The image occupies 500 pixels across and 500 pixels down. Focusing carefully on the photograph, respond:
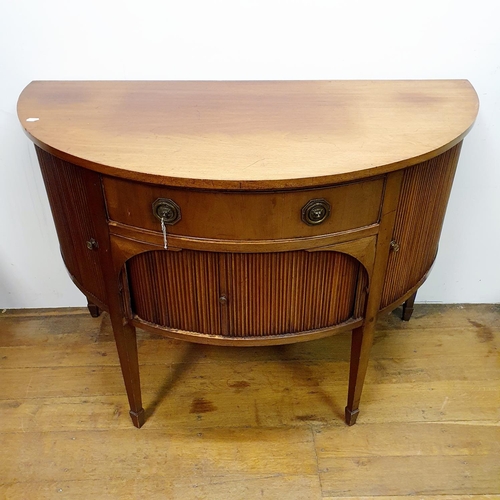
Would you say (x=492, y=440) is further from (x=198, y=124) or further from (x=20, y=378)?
(x=20, y=378)

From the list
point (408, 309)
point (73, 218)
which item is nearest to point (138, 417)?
point (73, 218)

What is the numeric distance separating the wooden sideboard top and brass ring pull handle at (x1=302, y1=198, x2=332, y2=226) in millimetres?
55

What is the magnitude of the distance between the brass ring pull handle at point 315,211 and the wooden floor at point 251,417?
2.19 ft

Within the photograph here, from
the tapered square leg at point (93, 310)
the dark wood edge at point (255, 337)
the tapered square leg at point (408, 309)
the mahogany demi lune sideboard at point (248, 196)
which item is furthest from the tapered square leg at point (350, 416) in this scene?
the tapered square leg at point (93, 310)

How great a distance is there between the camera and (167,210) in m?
0.88

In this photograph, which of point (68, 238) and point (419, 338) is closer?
point (68, 238)

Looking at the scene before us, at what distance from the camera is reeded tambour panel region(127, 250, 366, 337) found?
97 centimetres

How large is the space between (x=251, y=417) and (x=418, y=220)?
681mm

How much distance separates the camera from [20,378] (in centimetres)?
148

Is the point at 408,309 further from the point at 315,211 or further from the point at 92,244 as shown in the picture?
the point at 92,244
